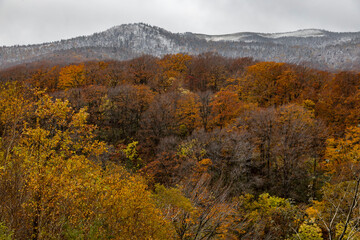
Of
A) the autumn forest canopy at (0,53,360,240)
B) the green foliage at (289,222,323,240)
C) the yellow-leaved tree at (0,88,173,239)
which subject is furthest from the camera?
the green foliage at (289,222,323,240)

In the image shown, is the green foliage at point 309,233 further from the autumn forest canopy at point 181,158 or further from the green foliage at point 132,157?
the green foliage at point 132,157

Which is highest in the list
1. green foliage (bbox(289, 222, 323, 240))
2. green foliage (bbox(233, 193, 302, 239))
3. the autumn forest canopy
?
the autumn forest canopy

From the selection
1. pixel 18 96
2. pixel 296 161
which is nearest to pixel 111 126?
pixel 18 96

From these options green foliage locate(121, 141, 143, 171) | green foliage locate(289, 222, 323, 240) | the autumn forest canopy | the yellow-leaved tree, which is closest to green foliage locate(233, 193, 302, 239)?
the autumn forest canopy

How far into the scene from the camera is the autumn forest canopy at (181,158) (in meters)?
10.7

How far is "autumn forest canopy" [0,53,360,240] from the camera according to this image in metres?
10.7

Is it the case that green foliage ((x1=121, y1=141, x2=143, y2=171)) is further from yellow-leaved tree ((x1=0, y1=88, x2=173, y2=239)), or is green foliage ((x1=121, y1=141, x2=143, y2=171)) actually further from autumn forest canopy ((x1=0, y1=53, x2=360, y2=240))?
yellow-leaved tree ((x1=0, y1=88, x2=173, y2=239))

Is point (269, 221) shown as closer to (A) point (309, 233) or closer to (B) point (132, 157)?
(A) point (309, 233)

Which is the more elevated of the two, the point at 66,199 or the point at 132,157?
the point at 66,199

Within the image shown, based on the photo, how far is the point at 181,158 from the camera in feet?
101

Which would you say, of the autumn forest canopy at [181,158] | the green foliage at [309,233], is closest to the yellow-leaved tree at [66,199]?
the autumn forest canopy at [181,158]

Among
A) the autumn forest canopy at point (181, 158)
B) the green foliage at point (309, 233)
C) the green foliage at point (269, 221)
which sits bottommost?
the green foliage at point (269, 221)

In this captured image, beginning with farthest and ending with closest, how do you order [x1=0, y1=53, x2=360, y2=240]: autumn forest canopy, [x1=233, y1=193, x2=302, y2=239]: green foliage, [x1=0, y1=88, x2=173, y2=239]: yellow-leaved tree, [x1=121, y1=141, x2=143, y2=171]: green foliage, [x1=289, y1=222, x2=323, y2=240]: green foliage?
[x1=121, y1=141, x2=143, y2=171]: green foliage, [x1=233, y1=193, x2=302, y2=239]: green foliage, [x1=289, y1=222, x2=323, y2=240]: green foliage, [x1=0, y1=53, x2=360, y2=240]: autumn forest canopy, [x1=0, y1=88, x2=173, y2=239]: yellow-leaved tree

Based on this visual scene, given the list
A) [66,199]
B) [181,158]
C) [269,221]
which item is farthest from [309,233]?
[66,199]
